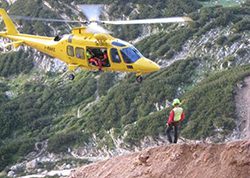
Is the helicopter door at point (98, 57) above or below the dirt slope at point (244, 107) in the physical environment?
above

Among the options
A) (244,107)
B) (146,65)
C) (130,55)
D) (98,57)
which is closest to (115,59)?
(130,55)

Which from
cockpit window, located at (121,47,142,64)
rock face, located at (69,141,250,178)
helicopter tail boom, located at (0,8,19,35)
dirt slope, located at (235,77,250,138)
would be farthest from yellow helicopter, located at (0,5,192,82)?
dirt slope, located at (235,77,250,138)

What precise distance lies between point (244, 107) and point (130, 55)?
50.5m

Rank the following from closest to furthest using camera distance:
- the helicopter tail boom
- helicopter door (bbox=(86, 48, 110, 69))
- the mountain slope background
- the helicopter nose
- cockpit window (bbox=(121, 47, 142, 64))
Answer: the helicopter nose
cockpit window (bbox=(121, 47, 142, 64))
helicopter door (bbox=(86, 48, 110, 69))
the helicopter tail boom
the mountain slope background

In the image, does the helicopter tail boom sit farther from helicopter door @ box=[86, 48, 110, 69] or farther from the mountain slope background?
the mountain slope background

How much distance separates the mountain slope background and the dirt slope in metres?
0.59

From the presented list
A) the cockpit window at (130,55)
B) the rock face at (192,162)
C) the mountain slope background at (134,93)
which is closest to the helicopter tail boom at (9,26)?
the cockpit window at (130,55)

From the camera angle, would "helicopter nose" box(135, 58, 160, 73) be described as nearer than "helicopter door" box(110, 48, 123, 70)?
Yes

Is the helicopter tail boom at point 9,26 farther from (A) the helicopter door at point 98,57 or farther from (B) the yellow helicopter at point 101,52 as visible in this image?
(A) the helicopter door at point 98,57

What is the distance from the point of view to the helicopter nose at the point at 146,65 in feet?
115

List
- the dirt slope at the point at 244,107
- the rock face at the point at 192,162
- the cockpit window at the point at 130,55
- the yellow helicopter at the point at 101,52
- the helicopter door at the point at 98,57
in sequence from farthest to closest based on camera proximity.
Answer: the dirt slope at the point at 244,107, the helicopter door at the point at 98,57, the cockpit window at the point at 130,55, the yellow helicopter at the point at 101,52, the rock face at the point at 192,162

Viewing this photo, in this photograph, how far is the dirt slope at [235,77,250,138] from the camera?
78688mm

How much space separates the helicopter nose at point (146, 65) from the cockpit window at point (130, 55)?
27 centimetres

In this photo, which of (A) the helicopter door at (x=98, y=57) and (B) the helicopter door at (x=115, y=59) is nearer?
(B) the helicopter door at (x=115, y=59)
